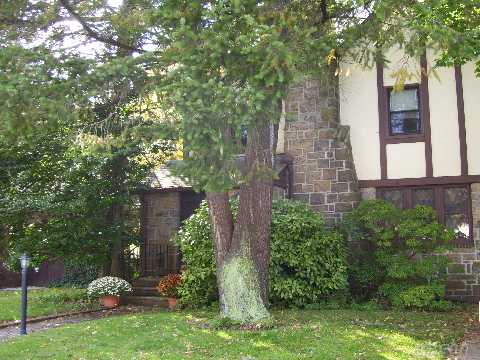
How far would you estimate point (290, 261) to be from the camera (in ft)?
36.7

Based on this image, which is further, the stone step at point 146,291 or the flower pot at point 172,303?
the stone step at point 146,291

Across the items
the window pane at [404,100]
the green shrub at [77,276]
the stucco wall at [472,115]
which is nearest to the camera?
the stucco wall at [472,115]

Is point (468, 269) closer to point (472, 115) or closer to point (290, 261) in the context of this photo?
point (472, 115)

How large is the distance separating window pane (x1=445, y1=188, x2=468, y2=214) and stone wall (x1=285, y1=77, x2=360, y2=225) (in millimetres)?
2057

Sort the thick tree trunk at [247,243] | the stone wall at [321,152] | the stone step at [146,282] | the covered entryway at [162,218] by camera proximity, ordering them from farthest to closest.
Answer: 1. the covered entryway at [162,218]
2. the stone step at [146,282]
3. the stone wall at [321,152]
4. the thick tree trunk at [247,243]

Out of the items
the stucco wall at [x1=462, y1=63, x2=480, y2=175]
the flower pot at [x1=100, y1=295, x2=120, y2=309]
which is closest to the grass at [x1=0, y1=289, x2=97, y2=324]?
the flower pot at [x1=100, y1=295, x2=120, y2=309]

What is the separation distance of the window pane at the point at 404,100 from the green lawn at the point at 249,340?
17.7 ft

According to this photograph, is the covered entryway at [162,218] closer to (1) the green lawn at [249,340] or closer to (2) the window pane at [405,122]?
(2) the window pane at [405,122]

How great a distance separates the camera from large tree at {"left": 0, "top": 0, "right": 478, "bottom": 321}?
6.27 m

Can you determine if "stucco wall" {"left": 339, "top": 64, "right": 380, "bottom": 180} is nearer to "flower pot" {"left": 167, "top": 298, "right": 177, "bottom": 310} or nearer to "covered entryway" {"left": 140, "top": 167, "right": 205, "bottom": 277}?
"covered entryway" {"left": 140, "top": 167, "right": 205, "bottom": 277}

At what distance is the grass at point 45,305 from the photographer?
456 inches

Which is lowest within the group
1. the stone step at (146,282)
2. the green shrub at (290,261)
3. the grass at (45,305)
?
the grass at (45,305)

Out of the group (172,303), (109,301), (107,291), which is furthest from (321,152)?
(109,301)

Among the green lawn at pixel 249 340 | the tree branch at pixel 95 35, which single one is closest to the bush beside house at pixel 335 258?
the green lawn at pixel 249 340
